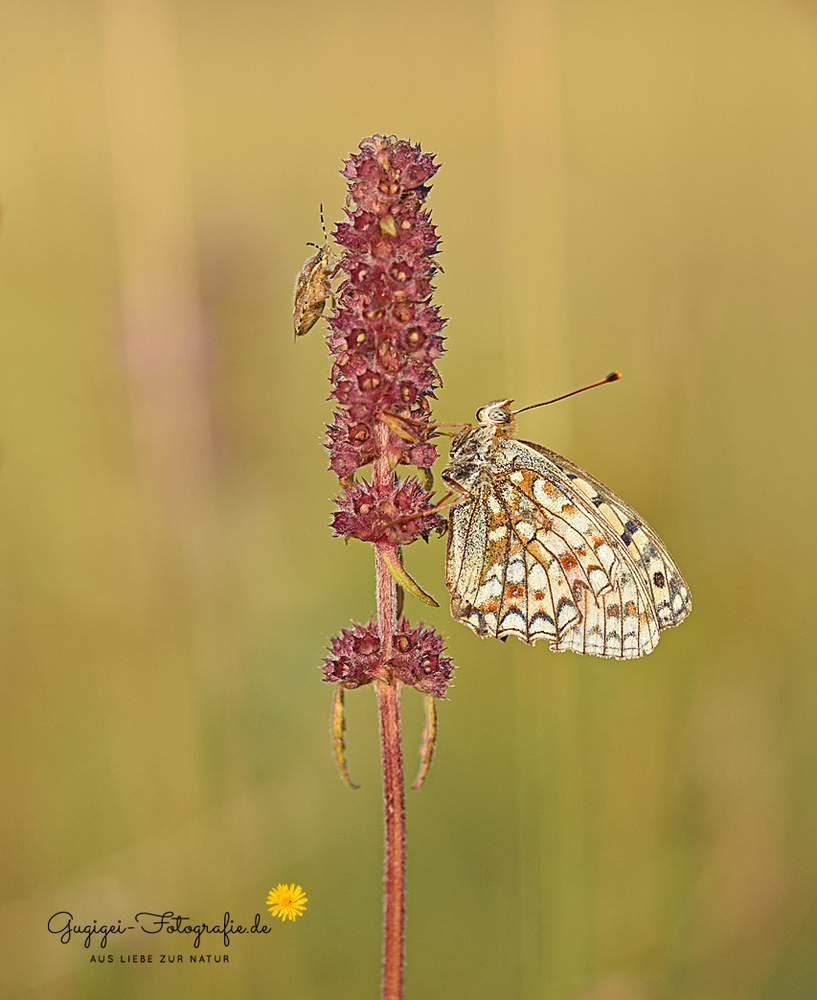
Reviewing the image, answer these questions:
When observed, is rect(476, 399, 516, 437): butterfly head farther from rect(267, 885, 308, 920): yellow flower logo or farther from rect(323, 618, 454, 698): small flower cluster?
rect(267, 885, 308, 920): yellow flower logo

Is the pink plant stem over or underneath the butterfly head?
underneath

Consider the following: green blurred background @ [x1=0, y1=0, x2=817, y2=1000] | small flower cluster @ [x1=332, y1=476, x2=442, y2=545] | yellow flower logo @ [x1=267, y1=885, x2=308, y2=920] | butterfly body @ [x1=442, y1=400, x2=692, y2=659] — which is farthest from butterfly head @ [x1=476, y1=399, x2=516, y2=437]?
yellow flower logo @ [x1=267, y1=885, x2=308, y2=920]

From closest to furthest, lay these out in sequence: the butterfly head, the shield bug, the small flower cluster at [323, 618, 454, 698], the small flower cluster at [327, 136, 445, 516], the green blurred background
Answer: the small flower cluster at [327, 136, 445, 516] < the small flower cluster at [323, 618, 454, 698] < the shield bug < the butterfly head < the green blurred background

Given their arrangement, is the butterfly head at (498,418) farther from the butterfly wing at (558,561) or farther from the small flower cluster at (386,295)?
the small flower cluster at (386,295)

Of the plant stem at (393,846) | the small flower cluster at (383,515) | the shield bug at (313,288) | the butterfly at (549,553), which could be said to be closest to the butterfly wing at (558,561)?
the butterfly at (549,553)

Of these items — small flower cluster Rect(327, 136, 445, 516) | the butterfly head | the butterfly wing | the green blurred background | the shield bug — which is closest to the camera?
small flower cluster Rect(327, 136, 445, 516)

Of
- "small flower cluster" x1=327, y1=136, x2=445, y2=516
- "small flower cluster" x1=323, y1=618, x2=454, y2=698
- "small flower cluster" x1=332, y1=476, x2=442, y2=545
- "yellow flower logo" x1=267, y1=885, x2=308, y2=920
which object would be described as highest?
"small flower cluster" x1=327, y1=136, x2=445, y2=516

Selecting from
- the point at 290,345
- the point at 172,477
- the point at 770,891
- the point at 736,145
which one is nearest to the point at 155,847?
the point at 172,477
